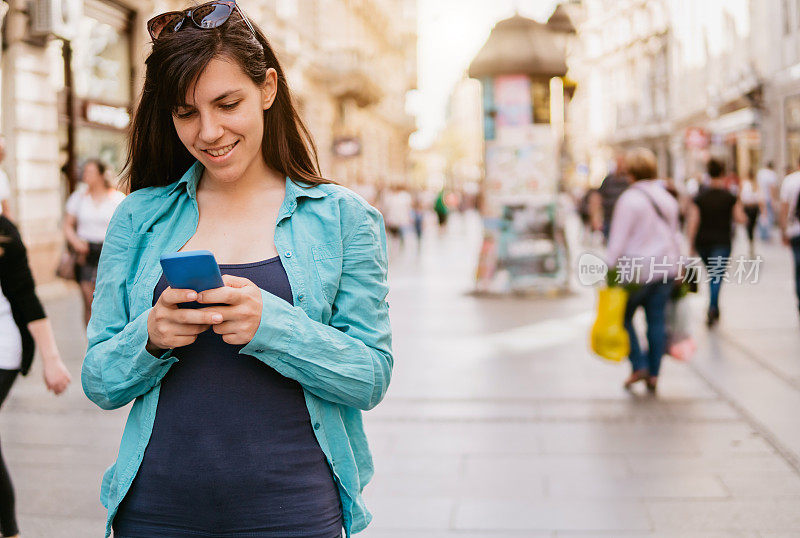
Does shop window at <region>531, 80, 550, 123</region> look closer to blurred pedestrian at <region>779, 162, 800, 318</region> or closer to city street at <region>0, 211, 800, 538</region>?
city street at <region>0, 211, 800, 538</region>

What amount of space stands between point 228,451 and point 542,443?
4.02 m

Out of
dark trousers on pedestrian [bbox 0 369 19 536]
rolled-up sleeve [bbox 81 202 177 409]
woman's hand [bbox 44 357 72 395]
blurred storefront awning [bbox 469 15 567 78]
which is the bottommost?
dark trousers on pedestrian [bbox 0 369 19 536]

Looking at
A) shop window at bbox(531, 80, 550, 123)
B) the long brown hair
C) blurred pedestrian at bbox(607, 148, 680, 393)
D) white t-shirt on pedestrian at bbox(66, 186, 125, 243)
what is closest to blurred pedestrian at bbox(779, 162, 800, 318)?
blurred pedestrian at bbox(607, 148, 680, 393)

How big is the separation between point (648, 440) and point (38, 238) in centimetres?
1002

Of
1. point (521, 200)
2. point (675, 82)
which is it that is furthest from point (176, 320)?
point (675, 82)

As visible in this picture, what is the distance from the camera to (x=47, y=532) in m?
4.34

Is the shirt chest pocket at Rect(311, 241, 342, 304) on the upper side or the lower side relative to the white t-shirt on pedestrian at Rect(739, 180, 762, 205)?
lower

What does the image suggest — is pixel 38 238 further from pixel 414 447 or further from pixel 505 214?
pixel 414 447

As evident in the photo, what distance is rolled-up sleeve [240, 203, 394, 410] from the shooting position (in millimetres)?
1829

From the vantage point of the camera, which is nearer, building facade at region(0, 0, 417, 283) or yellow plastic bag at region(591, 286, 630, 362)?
yellow plastic bag at region(591, 286, 630, 362)

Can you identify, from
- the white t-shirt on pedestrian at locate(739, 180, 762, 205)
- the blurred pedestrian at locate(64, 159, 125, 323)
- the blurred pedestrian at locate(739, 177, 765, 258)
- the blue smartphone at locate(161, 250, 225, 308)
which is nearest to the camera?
the blue smartphone at locate(161, 250, 225, 308)

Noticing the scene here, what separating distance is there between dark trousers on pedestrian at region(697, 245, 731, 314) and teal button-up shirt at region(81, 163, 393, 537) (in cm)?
852

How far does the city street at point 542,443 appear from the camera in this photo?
Answer: 4.48 metres

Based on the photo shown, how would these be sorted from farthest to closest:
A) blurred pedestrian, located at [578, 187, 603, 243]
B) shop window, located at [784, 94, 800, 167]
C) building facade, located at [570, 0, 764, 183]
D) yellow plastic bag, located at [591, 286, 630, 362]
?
building facade, located at [570, 0, 764, 183] → shop window, located at [784, 94, 800, 167] → blurred pedestrian, located at [578, 187, 603, 243] → yellow plastic bag, located at [591, 286, 630, 362]
